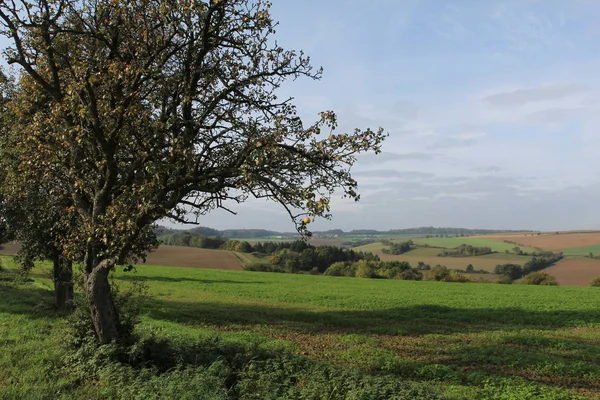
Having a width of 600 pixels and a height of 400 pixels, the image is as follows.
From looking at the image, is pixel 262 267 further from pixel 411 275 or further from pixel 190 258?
pixel 411 275

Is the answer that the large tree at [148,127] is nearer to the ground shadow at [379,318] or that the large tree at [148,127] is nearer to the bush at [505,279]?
the ground shadow at [379,318]

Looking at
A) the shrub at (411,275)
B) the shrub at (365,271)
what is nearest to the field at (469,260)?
the shrub at (411,275)

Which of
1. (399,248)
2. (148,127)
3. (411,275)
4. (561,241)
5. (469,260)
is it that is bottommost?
(411,275)

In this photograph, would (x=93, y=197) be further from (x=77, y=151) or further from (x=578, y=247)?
(x=578, y=247)

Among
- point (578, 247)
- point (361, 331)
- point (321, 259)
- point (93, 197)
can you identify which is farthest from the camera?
point (578, 247)

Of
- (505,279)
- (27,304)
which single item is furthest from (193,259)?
(27,304)

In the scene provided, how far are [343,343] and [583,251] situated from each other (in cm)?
8517

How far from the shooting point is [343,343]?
17.4 metres

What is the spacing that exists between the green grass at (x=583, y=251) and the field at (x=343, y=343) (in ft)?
172

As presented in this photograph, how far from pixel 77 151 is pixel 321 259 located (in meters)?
71.8

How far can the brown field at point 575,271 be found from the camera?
5503cm

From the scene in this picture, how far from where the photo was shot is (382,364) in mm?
13391

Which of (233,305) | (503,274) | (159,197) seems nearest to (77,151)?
(159,197)

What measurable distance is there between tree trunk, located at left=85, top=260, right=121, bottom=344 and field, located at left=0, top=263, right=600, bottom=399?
39.2 inches
